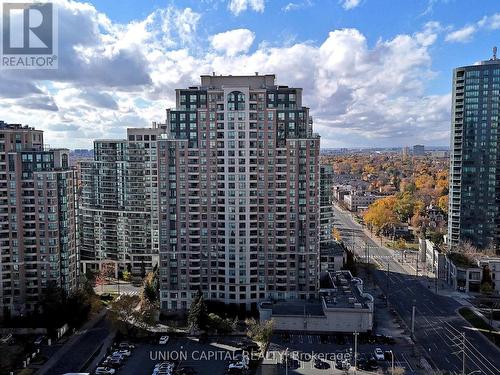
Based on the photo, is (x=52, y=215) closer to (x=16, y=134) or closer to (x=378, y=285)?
(x=16, y=134)

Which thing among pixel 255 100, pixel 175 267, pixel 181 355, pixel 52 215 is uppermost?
pixel 255 100

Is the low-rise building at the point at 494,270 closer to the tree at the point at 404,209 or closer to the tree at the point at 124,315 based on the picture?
the tree at the point at 404,209

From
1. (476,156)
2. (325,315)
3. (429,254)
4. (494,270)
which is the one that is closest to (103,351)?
(325,315)

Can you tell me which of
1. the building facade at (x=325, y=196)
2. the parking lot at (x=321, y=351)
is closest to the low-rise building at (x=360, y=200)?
the building facade at (x=325, y=196)

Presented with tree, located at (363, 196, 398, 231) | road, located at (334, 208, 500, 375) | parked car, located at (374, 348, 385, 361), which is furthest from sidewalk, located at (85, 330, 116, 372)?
tree, located at (363, 196, 398, 231)

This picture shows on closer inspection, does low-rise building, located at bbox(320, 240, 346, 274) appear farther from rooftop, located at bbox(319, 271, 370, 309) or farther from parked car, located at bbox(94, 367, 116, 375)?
parked car, located at bbox(94, 367, 116, 375)

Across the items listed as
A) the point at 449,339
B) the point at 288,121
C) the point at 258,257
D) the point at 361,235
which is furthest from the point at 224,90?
the point at 361,235
